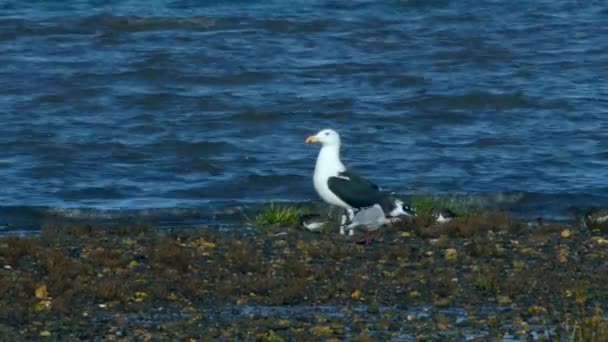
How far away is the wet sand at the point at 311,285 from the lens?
11.1 m

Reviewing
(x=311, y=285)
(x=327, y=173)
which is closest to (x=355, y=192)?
(x=327, y=173)

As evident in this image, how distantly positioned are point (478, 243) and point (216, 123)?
10.5 m

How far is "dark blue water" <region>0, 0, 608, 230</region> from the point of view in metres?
20.2

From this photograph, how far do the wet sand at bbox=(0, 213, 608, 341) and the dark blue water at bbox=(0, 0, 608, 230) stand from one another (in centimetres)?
425

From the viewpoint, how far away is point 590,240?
1432 centimetres

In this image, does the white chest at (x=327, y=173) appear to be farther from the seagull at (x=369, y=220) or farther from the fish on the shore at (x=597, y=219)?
the fish on the shore at (x=597, y=219)

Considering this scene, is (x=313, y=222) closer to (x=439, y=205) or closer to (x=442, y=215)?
(x=442, y=215)

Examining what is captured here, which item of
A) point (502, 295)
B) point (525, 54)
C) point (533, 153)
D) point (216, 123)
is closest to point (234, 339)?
point (502, 295)

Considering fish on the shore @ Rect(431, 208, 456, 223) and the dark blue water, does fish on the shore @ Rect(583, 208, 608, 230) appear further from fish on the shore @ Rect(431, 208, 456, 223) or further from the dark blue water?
the dark blue water

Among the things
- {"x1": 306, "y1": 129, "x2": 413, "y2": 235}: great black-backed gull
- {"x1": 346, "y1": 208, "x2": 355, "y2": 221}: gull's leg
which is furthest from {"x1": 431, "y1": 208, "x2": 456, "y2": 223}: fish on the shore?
{"x1": 346, "y1": 208, "x2": 355, "y2": 221}: gull's leg

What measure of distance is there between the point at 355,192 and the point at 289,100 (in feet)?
32.5

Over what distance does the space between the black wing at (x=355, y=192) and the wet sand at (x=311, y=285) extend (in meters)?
0.80

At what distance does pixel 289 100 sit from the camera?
84.8 feet

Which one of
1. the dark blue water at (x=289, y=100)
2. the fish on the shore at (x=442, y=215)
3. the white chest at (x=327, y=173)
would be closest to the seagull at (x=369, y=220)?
the white chest at (x=327, y=173)
